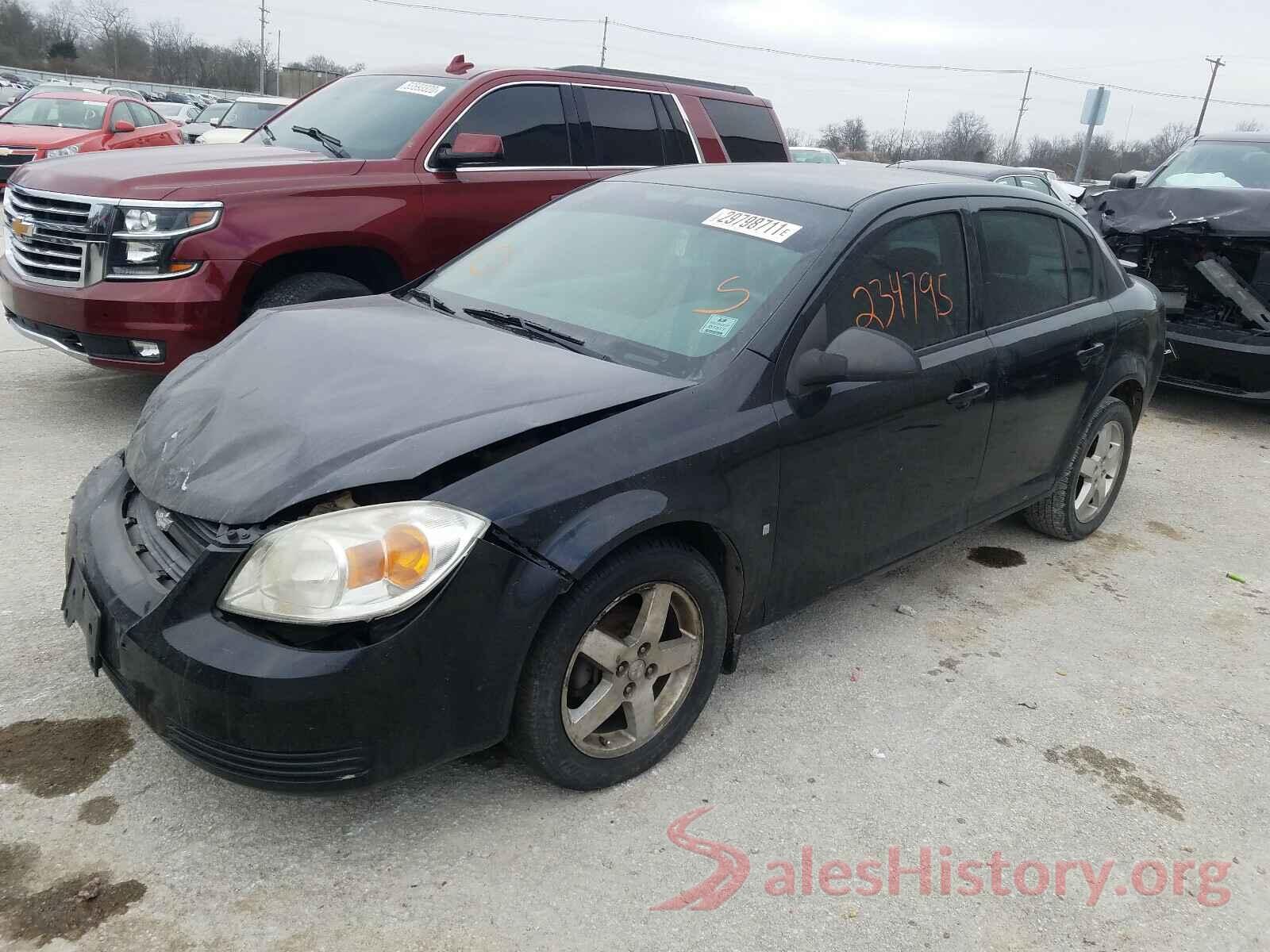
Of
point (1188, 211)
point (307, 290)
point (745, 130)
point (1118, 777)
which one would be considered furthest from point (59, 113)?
point (1118, 777)

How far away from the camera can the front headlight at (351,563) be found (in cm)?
221

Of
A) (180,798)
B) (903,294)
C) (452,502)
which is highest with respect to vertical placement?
(903,294)

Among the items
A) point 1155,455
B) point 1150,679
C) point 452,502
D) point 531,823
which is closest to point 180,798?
point 531,823

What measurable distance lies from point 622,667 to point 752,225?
5.22 ft

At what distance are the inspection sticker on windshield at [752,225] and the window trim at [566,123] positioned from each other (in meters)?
2.01

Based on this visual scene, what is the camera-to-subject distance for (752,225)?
3.39 meters

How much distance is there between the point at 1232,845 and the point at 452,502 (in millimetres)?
2354

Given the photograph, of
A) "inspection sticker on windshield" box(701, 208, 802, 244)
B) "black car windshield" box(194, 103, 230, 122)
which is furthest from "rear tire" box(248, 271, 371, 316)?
"black car windshield" box(194, 103, 230, 122)

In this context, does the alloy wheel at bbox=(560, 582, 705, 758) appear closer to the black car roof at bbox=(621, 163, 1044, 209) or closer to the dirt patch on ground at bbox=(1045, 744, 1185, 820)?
the dirt patch on ground at bbox=(1045, 744, 1185, 820)

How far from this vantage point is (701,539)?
289 centimetres

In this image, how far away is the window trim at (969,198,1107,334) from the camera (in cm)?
382

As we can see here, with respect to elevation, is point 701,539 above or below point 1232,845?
above

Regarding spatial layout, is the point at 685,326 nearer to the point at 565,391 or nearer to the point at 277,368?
the point at 565,391

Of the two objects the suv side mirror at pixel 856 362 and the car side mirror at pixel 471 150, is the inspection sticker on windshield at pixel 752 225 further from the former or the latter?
the car side mirror at pixel 471 150
